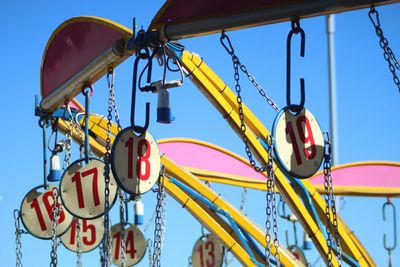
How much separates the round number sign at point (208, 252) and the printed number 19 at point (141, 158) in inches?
338

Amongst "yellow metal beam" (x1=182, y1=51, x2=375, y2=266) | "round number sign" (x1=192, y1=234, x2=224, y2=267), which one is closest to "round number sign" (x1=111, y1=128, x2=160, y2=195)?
"yellow metal beam" (x1=182, y1=51, x2=375, y2=266)

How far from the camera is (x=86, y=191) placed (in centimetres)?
1245

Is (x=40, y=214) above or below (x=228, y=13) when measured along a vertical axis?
below

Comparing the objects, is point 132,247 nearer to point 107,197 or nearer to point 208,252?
point 208,252

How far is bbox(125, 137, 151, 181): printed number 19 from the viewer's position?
11133mm

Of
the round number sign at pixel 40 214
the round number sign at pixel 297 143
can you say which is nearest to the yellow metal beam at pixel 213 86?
the round number sign at pixel 40 214

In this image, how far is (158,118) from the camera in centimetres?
1115

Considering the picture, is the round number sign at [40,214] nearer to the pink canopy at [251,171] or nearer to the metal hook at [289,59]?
the pink canopy at [251,171]

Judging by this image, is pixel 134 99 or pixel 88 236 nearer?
pixel 134 99

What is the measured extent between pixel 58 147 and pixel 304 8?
5270mm

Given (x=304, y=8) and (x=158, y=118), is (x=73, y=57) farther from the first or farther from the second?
(x=304, y=8)

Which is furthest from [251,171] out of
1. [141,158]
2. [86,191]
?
[141,158]

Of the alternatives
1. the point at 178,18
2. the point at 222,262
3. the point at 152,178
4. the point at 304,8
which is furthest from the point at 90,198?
the point at 222,262

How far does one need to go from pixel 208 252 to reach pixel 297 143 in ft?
33.3
